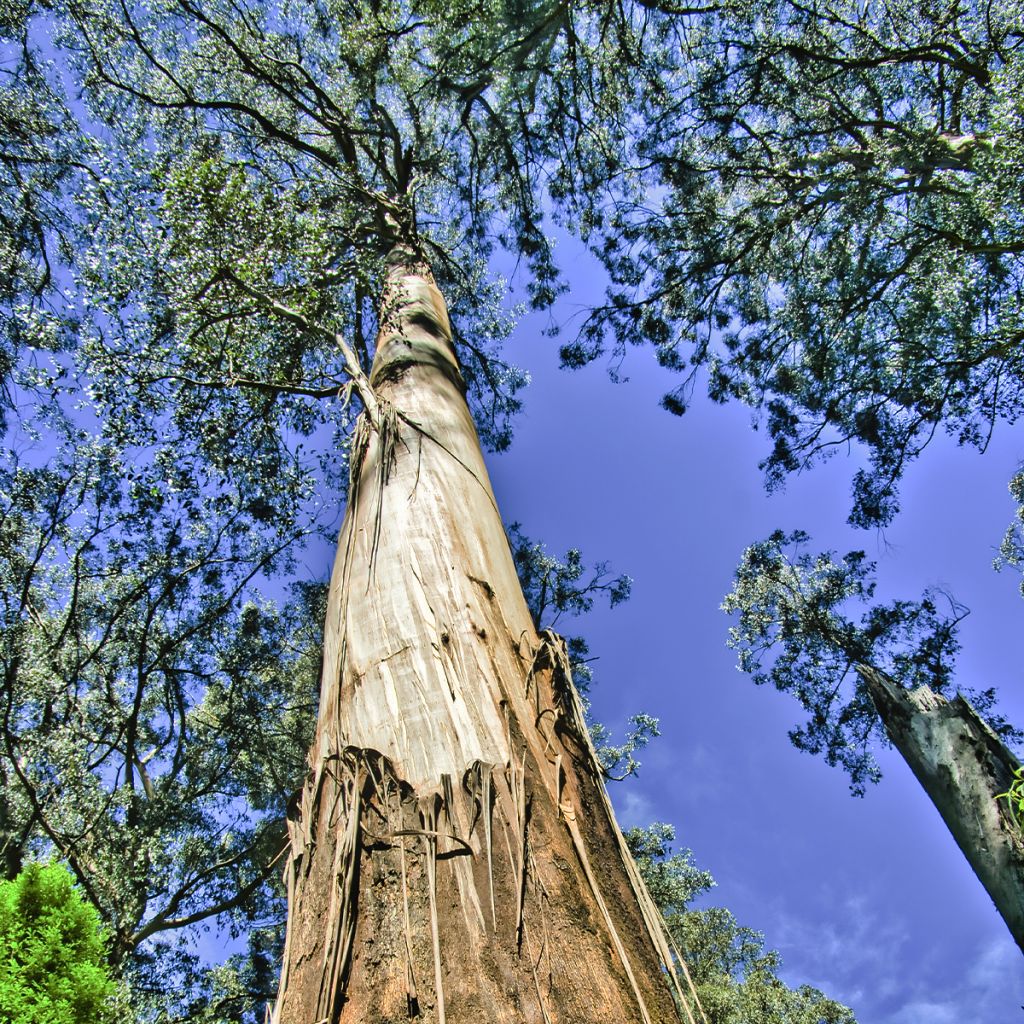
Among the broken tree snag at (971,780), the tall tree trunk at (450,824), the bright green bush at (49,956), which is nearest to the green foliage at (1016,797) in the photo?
the broken tree snag at (971,780)

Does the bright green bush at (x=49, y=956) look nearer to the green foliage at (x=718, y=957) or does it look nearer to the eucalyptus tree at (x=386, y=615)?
the eucalyptus tree at (x=386, y=615)

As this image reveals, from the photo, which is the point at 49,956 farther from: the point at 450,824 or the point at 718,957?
the point at 718,957

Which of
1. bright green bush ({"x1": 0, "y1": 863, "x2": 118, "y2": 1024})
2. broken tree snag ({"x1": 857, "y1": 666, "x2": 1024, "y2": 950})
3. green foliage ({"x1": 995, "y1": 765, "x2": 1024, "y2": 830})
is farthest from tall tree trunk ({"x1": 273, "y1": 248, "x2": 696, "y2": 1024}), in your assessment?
bright green bush ({"x1": 0, "y1": 863, "x2": 118, "y2": 1024})

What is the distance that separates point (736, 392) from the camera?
11281mm

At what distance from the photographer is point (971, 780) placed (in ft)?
12.5

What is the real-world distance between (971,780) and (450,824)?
381 cm

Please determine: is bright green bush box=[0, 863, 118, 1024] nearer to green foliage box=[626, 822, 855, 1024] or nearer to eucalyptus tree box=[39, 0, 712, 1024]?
eucalyptus tree box=[39, 0, 712, 1024]

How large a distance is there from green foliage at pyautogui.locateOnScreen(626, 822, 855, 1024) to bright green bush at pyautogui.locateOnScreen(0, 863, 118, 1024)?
624cm

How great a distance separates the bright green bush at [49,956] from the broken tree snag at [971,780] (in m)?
5.43

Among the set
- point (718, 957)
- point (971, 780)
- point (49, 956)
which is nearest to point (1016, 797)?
point (971, 780)

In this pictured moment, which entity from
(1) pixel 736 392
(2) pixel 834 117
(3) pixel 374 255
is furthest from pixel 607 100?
(3) pixel 374 255

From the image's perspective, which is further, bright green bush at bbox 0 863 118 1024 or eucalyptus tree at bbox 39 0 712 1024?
bright green bush at bbox 0 863 118 1024

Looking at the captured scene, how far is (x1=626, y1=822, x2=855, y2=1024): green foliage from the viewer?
9.31 metres

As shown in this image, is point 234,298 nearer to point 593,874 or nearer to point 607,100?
point 593,874
